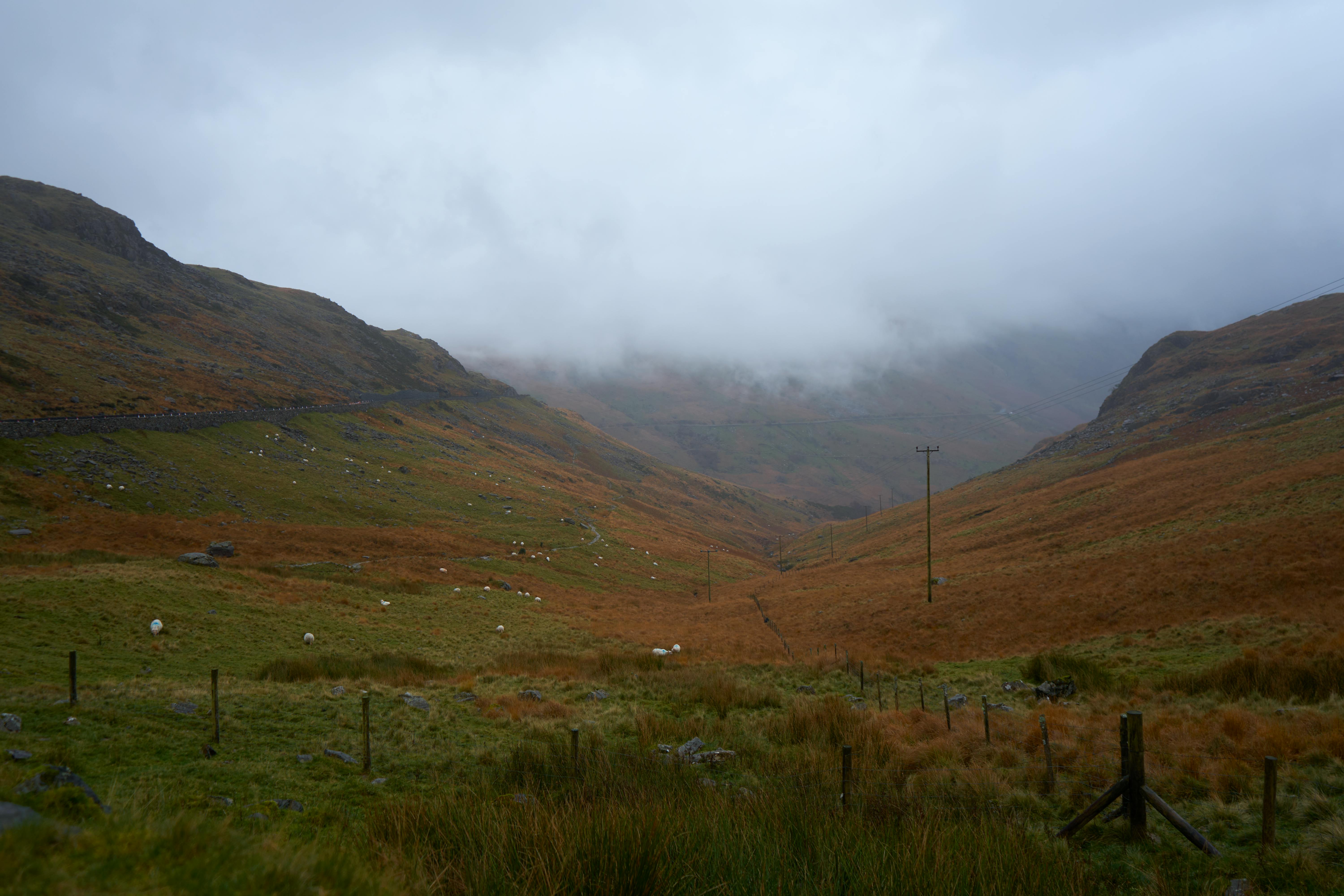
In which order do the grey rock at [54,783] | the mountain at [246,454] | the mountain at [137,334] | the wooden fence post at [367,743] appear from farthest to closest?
the mountain at [137,334]
the mountain at [246,454]
the wooden fence post at [367,743]
the grey rock at [54,783]

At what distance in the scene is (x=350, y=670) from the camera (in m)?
21.3

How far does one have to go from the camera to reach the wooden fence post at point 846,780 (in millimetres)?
8062

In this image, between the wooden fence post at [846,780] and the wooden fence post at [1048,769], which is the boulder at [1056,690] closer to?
the wooden fence post at [1048,769]

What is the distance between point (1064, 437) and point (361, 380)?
173 m

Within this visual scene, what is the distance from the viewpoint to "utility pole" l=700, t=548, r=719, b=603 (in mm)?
73562

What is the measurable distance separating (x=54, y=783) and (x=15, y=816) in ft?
7.25

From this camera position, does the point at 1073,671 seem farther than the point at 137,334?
No

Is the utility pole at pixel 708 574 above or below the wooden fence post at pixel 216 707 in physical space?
below

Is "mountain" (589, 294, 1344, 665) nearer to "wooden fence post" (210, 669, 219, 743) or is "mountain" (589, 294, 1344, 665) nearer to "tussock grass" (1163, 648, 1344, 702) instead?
"tussock grass" (1163, 648, 1344, 702)

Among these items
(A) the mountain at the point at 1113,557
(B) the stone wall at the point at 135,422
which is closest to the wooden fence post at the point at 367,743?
(A) the mountain at the point at 1113,557

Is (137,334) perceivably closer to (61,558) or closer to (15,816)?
(61,558)

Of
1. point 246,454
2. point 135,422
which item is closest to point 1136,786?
point 135,422

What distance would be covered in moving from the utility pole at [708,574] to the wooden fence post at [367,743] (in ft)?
179

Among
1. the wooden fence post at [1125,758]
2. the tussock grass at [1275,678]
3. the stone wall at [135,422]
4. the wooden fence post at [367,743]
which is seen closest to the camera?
the wooden fence post at [1125,758]
